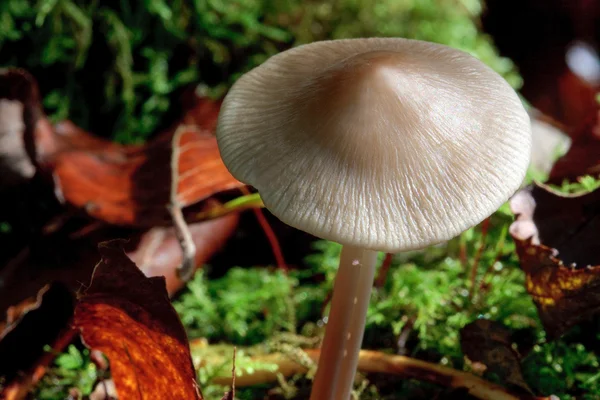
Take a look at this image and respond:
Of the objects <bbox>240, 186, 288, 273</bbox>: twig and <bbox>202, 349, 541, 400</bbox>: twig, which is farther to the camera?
<bbox>240, 186, 288, 273</bbox>: twig

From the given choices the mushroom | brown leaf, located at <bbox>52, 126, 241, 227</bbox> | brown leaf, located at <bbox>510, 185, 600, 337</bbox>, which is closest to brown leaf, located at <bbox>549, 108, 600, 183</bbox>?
brown leaf, located at <bbox>510, 185, 600, 337</bbox>

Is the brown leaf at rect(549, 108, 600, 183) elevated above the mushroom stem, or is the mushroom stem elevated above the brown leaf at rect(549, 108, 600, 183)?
the brown leaf at rect(549, 108, 600, 183)

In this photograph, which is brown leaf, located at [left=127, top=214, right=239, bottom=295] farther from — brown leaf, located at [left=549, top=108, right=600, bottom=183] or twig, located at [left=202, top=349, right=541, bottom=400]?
brown leaf, located at [left=549, top=108, right=600, bottom=183]

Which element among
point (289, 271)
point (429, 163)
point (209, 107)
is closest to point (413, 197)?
point (429, 163)

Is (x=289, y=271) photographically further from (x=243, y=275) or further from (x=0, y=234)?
(x=0, y=234)

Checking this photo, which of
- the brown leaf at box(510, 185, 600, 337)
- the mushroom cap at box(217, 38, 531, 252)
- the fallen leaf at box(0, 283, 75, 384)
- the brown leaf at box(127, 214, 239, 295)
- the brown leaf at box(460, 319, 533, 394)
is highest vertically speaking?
the mushroom cap at box(217, 38, 531, 252)

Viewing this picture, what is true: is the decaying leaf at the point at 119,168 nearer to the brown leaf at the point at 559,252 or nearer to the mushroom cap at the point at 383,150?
the mushroom cap at the point at 383,150

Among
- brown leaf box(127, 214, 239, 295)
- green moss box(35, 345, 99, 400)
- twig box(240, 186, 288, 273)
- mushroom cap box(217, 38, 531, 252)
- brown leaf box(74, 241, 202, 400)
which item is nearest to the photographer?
mushroom cap box(217, 38, 531, 252)
